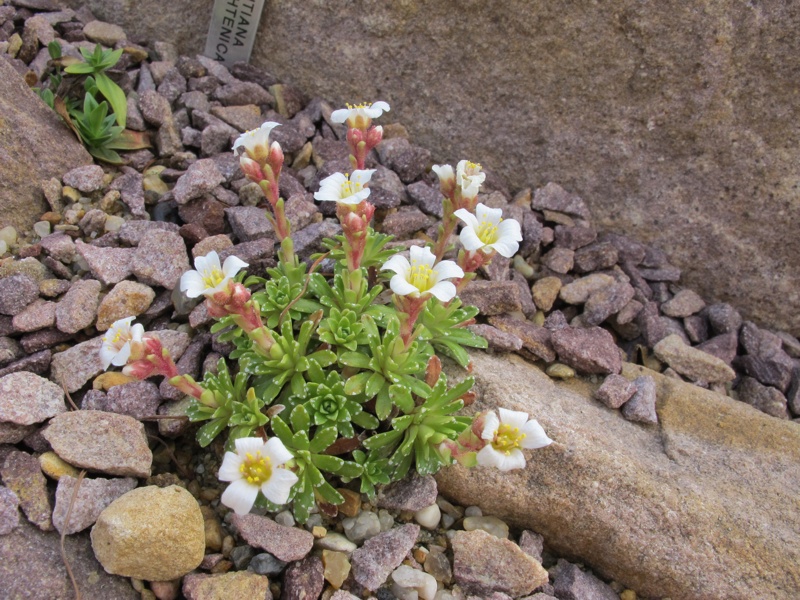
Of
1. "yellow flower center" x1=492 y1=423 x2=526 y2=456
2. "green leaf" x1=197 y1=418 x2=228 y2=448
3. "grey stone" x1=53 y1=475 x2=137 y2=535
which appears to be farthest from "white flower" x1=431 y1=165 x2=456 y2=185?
"grey stone" x1=53 y1=475 x2=137 y2=535

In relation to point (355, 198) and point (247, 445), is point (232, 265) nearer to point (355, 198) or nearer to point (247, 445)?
point (355, 198)

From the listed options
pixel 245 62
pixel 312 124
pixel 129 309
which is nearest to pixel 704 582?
pixel 129 309

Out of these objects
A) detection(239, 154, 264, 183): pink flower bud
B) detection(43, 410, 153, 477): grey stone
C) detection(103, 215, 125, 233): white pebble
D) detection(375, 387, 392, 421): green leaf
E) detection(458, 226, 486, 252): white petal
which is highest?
detection(458, 226, 486, 252): white petal

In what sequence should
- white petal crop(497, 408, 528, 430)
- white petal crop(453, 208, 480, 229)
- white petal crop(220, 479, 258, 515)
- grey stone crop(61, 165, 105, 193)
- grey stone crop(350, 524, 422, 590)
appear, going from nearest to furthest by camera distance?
white petal crop(220, 479, 258, 515)
white petal crop(497, 408, 528, 430)
grey stone crop(350, 524, 422, 590)
white petal crop(453, 208, 480, 229)
grey stone crop(61, 165, 105, 193)

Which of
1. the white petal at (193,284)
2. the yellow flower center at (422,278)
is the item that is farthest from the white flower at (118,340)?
the yellow flower center at (422,278)

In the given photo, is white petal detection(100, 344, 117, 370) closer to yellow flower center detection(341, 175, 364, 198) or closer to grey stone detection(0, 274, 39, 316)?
grey stone detection(0, 274, 39, 316)

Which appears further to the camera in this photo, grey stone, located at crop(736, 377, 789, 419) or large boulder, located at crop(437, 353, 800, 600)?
grey stone, located at crop(736, 377, 789, 419)
